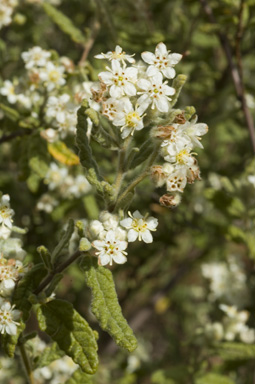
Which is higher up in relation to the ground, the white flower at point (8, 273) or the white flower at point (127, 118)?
the white flower at point (127, 118)

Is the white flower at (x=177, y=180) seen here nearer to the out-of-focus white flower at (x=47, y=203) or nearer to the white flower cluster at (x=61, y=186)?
the white flower cluster at (x=61, y=186)

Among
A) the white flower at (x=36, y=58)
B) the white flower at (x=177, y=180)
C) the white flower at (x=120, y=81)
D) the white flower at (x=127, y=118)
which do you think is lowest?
the white flower at (x=177, y=180)

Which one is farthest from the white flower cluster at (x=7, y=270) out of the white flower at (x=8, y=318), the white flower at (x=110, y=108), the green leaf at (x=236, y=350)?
the green leaf at (x=236, y=350)

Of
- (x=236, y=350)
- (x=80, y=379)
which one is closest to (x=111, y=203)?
(x=80, y=379)

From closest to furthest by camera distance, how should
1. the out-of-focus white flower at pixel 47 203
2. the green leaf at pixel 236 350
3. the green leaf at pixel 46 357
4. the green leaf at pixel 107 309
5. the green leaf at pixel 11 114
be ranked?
1. the green leaf at pixel 107 309
2. the green leaf at pixel 46 357
3. the green leaf at pixel 11 114
4. the green leaf at pixel 236 350
5. the out-of-focus white flower at pixel 47 203

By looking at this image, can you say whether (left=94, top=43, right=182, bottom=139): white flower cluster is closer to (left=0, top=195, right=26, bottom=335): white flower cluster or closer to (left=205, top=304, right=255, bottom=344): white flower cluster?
(left=0, top=195, right=26, bottom=335): white flower cluster

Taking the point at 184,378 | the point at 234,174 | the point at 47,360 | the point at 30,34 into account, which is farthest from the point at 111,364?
the point at 30,34
